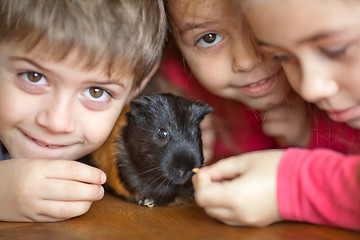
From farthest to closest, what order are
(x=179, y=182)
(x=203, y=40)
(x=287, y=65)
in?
(x=203, y=40) < (x=179, y=182) < (x=287, y=65)

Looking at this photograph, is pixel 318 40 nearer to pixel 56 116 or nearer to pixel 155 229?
pixel 155 229

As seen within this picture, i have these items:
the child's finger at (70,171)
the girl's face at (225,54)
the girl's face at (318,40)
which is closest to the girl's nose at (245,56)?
the girl's face at (225,54)

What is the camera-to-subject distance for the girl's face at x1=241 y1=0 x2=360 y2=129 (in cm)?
100

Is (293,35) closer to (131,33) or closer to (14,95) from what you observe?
(131,33)

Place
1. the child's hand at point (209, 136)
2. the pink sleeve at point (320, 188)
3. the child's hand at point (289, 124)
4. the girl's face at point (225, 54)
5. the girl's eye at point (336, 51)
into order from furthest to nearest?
the child's hand at point (209, 136) → the child's hand at point (289, 124) → the girl's face at point (225, 54) → the girl's eye at point (336, 51) → the pink sleeve at point (320, 188)

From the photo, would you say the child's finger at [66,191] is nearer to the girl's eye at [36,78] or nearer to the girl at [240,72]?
the girl's eye at [36,78]

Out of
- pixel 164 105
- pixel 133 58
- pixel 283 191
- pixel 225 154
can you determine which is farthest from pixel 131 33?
pixel 225 154

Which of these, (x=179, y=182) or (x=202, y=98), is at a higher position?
(x=202, y=98)

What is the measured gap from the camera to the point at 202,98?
188 cm

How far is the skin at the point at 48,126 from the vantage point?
3.77ft

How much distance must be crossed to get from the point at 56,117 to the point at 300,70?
673 millimetres

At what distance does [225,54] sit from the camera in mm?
1455

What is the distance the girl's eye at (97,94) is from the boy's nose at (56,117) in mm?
80

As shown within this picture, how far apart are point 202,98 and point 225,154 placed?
0.28 m
